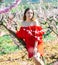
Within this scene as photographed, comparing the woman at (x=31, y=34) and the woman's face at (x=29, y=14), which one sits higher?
the woman's face at (x=29, y=14)

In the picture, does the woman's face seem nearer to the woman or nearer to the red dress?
the woman

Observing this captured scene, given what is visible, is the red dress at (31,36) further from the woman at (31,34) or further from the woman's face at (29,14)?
the woman's face at (29,14)

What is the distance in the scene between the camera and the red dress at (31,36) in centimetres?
710

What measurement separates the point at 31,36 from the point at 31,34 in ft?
0.13

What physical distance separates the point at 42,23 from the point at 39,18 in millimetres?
120

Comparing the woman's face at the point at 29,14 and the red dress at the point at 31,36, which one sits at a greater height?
the woman's face at the point at 29,14

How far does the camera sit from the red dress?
280 inches

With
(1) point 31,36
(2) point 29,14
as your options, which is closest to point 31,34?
→ (1) point 31,36

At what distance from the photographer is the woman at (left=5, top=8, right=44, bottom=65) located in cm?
707

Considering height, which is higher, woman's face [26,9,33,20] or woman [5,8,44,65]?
woman's face [26,9,33,20]

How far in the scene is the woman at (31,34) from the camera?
7.07 metres

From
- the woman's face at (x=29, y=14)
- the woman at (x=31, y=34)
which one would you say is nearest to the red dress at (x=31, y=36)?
the woman at (x=31, y=34)

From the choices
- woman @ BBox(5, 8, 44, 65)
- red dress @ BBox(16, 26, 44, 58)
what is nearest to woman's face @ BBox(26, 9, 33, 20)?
woman @ BBox(5, 8, 44, 65)

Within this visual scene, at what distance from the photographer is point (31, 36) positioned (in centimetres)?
712
